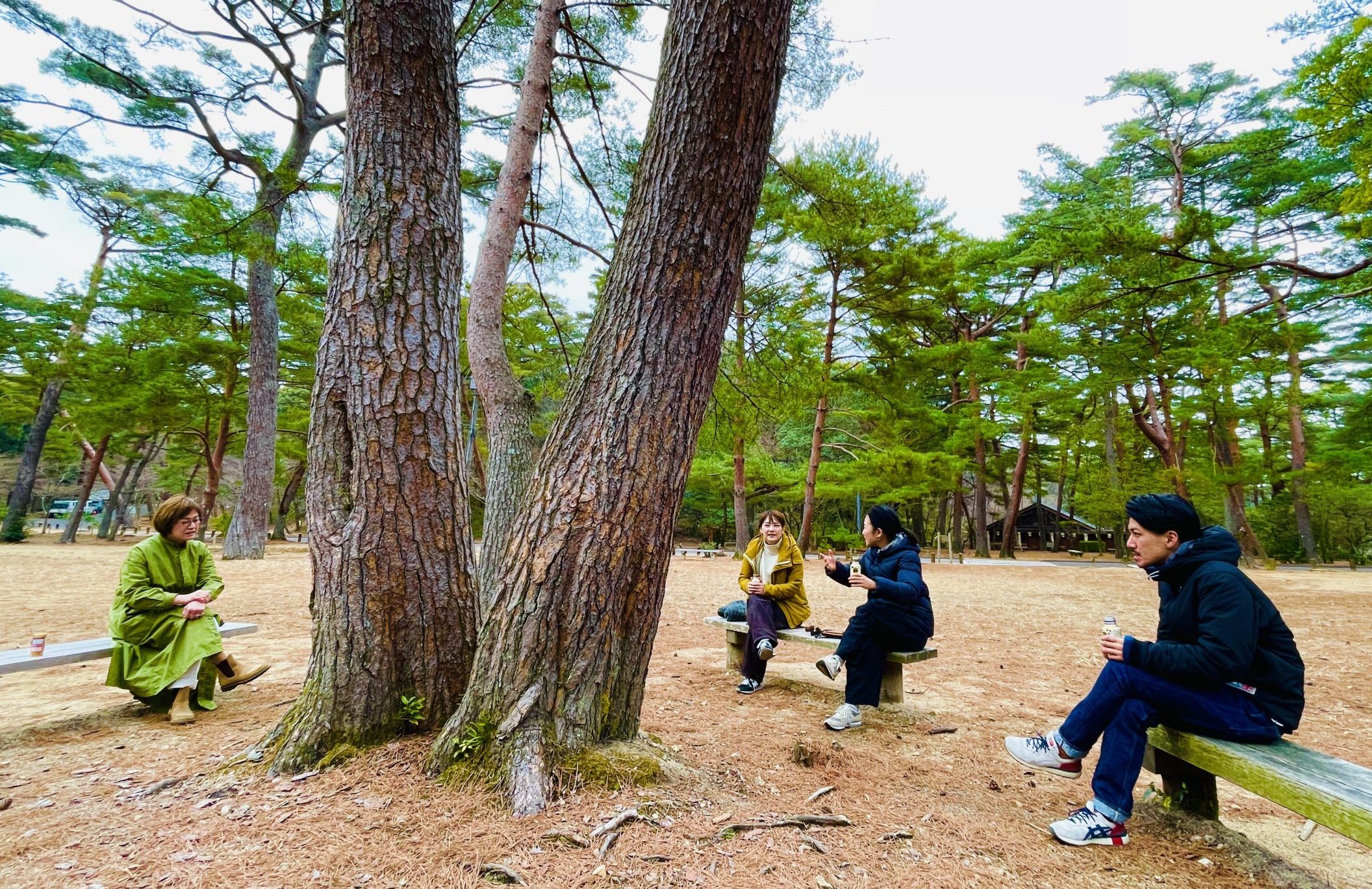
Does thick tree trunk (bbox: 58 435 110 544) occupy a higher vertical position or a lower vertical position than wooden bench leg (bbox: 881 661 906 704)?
higher

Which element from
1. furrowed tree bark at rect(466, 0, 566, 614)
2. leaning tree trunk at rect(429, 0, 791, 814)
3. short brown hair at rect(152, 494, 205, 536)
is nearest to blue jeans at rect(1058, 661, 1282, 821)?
leaning tree trunk at rect(429, 0, 791, 814)

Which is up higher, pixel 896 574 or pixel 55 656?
pixel 896 574

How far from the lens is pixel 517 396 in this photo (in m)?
4.61

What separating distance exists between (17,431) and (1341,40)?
45.8 m

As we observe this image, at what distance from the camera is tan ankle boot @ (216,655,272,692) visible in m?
3.54

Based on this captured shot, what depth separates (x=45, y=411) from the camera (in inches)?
697

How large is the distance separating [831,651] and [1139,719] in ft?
8.62

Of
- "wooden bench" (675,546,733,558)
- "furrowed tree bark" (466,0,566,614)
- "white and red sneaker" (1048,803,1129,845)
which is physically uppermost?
"furrowed tree bark" (466,0,566,614)

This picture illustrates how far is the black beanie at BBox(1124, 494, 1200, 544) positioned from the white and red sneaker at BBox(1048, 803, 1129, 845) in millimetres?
1079

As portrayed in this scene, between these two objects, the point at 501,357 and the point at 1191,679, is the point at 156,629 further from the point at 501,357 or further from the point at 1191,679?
the point at 1191,679

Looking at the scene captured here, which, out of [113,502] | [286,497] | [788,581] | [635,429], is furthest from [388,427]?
[113,502]

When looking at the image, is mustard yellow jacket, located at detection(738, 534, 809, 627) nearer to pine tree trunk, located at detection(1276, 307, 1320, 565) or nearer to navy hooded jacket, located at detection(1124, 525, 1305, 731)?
navy hooded jacket, located at detection(1124, 525, 1305, 731)

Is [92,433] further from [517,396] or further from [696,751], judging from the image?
[696,751]

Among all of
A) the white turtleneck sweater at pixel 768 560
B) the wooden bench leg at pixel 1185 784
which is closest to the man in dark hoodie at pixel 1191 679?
the wooden bench leg at pixel 1185 784
